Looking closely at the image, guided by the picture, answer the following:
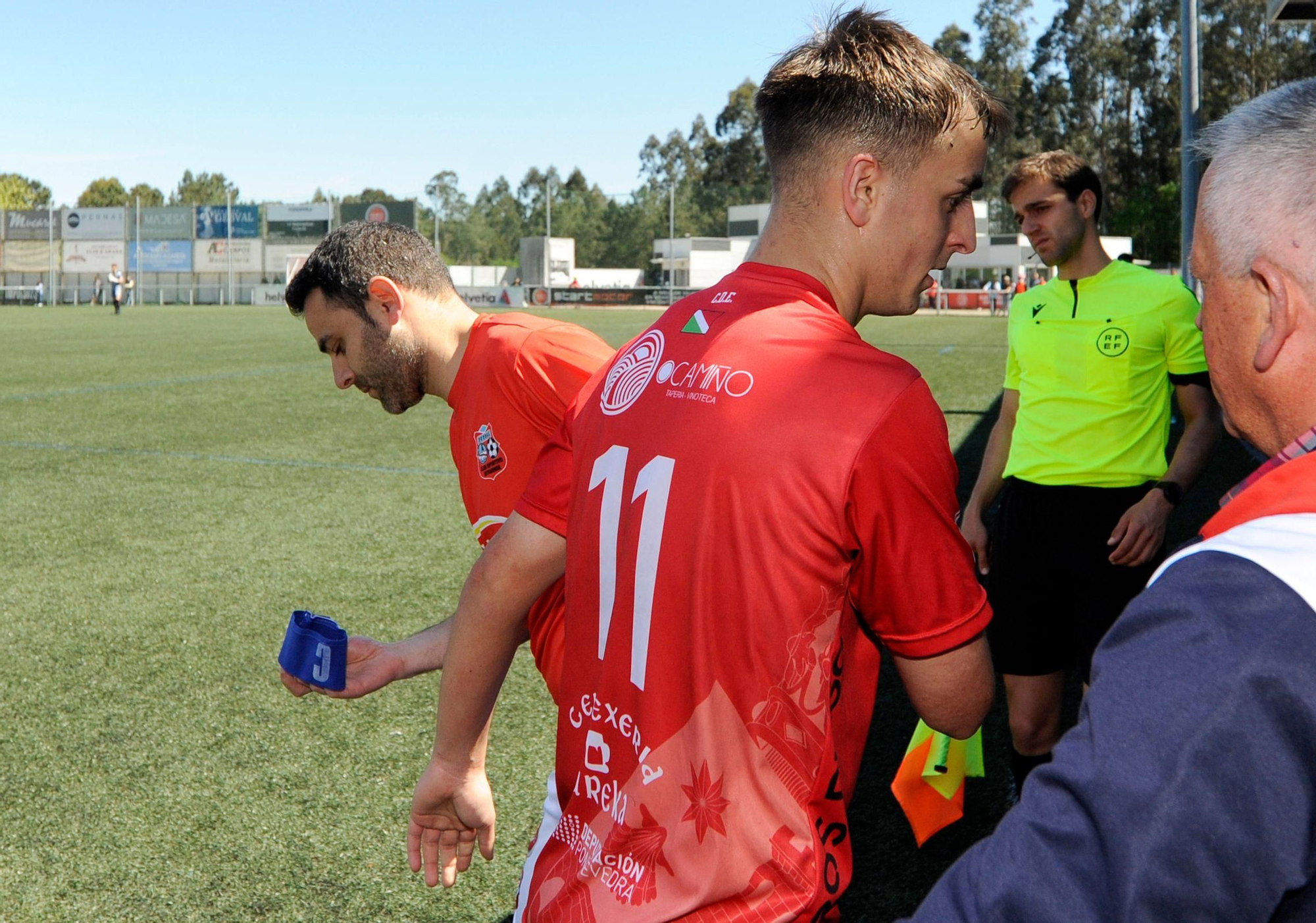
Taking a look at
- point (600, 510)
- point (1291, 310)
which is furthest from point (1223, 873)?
point (600, 510)

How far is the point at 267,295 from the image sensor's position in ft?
193

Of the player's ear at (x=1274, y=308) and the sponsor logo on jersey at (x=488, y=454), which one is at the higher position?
the player's ear at (x=1274, y=308)

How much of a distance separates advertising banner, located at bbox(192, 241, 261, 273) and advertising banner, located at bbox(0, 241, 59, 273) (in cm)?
812

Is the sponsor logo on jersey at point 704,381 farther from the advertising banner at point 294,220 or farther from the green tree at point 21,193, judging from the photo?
the green tree at point 21,193

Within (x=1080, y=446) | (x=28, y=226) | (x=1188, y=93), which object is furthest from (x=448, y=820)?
(x=28, y=226)

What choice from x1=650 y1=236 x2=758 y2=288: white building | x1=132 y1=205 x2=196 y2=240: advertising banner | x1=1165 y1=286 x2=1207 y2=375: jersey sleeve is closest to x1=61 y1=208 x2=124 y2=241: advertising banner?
x1=132 y1=205 x2=196 y2=240: advertising banner

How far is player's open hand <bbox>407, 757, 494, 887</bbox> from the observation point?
183 cm

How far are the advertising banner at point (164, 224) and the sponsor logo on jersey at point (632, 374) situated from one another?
2726 inches

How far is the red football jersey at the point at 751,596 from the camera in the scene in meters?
1.31

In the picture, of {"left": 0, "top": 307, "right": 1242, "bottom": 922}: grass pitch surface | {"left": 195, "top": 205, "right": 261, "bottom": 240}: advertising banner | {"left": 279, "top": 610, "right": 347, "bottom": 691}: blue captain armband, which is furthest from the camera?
{"left": 195, "top": 205, "right": 261, "bottom": 240}: advertising banner

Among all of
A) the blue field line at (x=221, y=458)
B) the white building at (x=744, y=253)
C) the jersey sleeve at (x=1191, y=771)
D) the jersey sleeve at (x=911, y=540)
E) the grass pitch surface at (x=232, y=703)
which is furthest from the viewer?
the white building at (x=744, y=253)

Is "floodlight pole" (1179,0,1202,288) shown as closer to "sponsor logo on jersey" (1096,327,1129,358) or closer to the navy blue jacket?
"sponsor logo on jersey" (1096,327,1129,358)

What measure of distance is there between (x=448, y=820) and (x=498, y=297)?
5498 cm

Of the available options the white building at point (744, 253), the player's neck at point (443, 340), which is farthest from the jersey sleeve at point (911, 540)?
the white building at point (744, 253)
